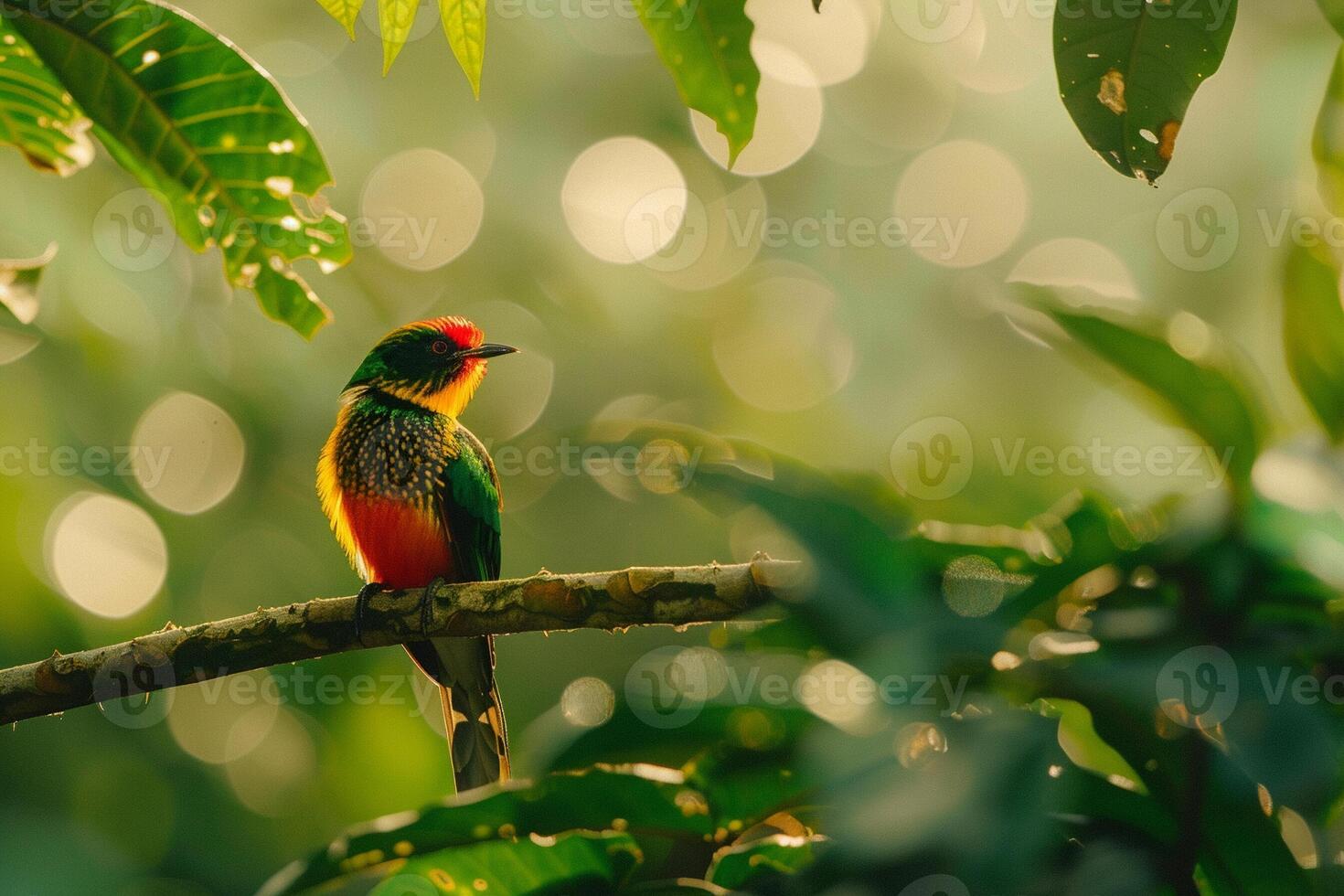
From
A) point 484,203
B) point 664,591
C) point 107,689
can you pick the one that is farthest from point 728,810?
point 484,203

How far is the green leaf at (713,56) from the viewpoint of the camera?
5.75 feet

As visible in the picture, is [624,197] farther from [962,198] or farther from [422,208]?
[962,198]

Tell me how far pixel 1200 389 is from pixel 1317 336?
239 mm

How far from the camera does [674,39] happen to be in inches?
70.0

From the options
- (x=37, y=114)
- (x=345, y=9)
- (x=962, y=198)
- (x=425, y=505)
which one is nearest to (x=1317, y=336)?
(x=345, y=9)

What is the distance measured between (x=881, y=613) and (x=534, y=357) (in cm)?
866
